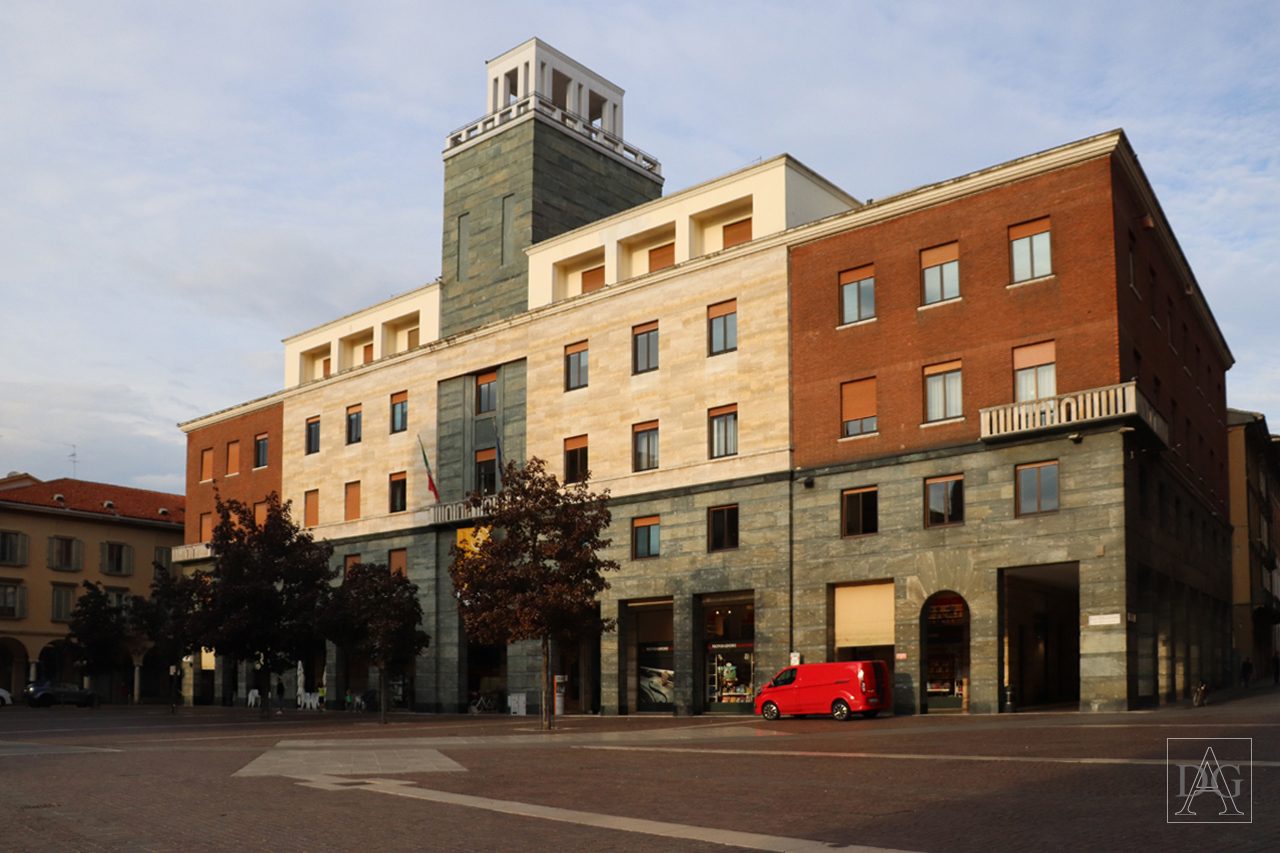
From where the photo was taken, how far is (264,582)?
163 feet

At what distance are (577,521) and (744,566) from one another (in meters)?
7.06

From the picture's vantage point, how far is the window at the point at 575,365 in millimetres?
49750

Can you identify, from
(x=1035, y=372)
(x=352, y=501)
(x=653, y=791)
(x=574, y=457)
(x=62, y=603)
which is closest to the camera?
(x=653, y=791)

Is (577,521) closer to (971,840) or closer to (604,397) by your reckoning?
(604,397)

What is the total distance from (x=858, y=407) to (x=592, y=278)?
1558 centimetres

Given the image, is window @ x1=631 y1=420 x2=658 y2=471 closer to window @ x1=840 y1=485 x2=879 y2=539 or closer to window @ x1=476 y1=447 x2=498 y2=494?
window @ x1=476 y1=447 x2=498 y2=494

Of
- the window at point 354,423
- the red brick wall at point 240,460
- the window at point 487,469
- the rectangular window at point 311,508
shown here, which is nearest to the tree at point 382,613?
the window at point 487,469

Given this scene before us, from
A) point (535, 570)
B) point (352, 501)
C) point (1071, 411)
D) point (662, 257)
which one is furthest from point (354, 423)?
point (1071, 411)

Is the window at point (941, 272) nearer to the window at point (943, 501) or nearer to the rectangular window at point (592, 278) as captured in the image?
the window at point (943, 501)

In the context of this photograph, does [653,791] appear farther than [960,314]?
No

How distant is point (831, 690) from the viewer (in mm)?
36469

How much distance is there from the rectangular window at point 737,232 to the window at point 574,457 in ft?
32.7

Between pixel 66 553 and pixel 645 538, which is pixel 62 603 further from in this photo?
pixel 645 538

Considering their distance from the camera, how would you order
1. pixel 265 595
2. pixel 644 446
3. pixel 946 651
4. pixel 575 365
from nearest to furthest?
pixel 946 651 → pixel 644 446 → pixel 265 595 → pixel 575 365
